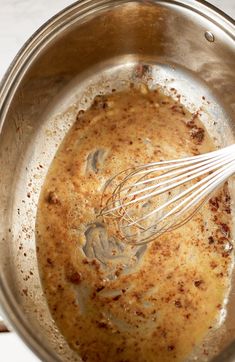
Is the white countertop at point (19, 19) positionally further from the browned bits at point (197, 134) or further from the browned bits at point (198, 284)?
the browned bits at point (198, 284)

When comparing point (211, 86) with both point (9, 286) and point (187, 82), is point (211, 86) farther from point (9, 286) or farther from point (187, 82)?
point (9, 286)

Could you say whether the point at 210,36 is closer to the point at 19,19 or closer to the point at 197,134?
the point at 197,134

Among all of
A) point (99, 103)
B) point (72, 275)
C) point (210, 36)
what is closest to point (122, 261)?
point (72, 275)

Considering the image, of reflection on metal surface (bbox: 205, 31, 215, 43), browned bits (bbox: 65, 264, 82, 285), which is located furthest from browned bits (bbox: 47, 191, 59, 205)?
reflection on metal surface (bbox: 205, 31, 215, 43)

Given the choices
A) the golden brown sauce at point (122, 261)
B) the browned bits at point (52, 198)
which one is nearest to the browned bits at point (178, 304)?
the golden brown sauce at point (122, 261)

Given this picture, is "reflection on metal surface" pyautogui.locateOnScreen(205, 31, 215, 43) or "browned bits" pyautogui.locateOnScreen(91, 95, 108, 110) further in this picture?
"browned bits" pyautogui.locateOnScreen(91, 95, 108, 110)

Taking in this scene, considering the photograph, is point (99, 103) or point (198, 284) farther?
point (99, 103)

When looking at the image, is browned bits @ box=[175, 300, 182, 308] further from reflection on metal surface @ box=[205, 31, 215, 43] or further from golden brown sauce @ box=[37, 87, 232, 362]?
reflection on metal surface @ box=[205, 31, 215, 43]

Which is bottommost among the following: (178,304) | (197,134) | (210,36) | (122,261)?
(178,304)

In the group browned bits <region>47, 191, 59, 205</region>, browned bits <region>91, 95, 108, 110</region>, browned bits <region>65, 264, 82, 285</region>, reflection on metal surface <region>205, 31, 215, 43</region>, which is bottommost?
browned bits <region>65, 264, 82, 285</region>
